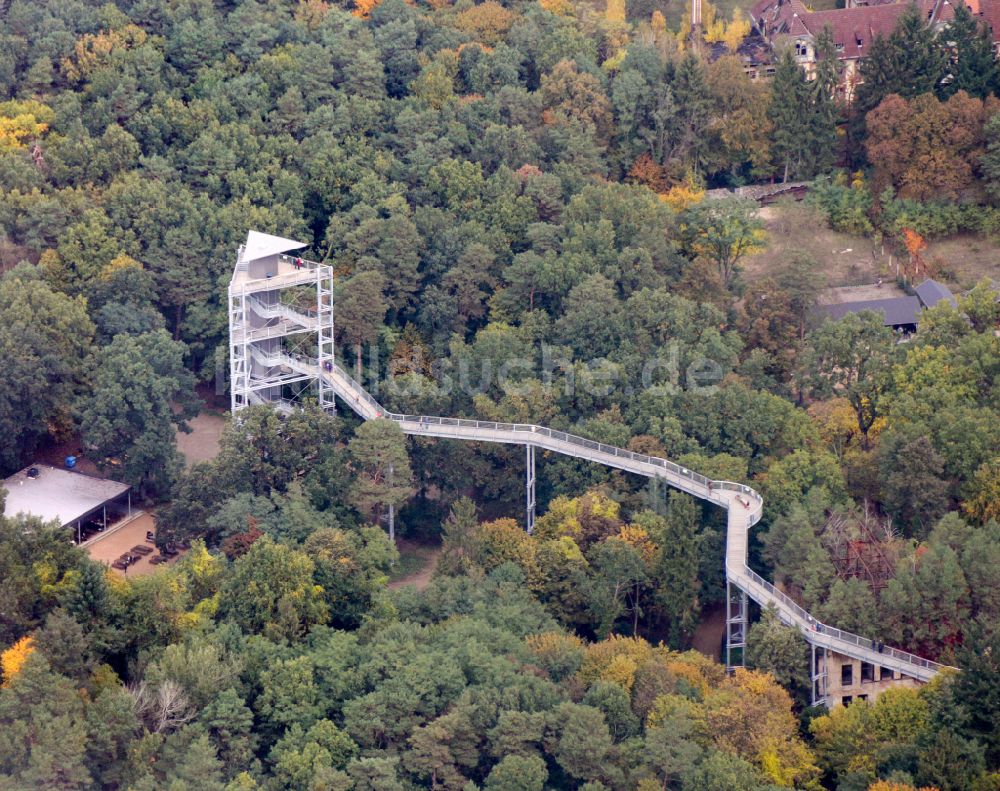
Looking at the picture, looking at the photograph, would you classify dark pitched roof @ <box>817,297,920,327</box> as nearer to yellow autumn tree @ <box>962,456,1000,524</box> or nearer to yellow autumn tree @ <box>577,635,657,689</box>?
yellow autumn tree @ <box>962,456,1000,524</box>

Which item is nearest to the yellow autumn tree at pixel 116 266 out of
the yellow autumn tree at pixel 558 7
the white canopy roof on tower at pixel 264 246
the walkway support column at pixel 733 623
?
the white canopy roof on tower at pixel 264 246

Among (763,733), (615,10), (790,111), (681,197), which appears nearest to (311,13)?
(615,10)

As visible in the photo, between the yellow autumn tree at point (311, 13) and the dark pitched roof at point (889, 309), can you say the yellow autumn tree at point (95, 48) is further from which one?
the dark pitched roof at point (889, 309)

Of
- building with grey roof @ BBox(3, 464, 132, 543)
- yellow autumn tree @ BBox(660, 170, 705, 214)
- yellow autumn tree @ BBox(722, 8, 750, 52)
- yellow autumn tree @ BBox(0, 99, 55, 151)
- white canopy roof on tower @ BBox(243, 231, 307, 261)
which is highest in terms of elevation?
yellow autumn tree @ BBox(722, 8, 750, 52)

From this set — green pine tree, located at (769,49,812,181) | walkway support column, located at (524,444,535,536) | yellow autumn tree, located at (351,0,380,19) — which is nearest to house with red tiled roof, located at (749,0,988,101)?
green pine tree, located at (769,49,812,181)

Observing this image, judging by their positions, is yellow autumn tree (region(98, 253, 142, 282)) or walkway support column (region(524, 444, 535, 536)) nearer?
walkway support column (region(524, 444, 535, 536))

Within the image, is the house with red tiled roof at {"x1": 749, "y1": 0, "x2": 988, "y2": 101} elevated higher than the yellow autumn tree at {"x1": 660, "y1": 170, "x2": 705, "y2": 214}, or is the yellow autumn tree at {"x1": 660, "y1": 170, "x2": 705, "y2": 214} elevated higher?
the house with red tiled roof at {"x1": 749, "y1": 0, "x2": 988, "y2": 101}

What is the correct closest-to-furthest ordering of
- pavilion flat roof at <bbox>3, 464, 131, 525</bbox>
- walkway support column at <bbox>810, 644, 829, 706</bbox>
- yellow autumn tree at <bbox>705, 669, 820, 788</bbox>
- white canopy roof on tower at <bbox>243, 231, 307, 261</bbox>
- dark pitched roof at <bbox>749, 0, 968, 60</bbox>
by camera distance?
yellow autumn tree at <bbox>705, 669, 820, 788</bbox>
walkway support column at <bbox>810, 644, 829, 706</bbox>
pavilion flat roof at <bbox>3, 464, 131, 525</bbox>
white canopy roof on tower at <bbox>243, 231, 307, 261</bbox>
dark pitched roof at <bbox>749, 0, 968, 60</bbox>

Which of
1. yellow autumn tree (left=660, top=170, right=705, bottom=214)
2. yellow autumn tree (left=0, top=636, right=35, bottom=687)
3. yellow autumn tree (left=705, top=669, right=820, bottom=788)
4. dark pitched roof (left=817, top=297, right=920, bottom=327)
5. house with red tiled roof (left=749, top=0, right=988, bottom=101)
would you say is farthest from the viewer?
house with red tiled roof (left=749, top=0, right=988, bottom=101)
